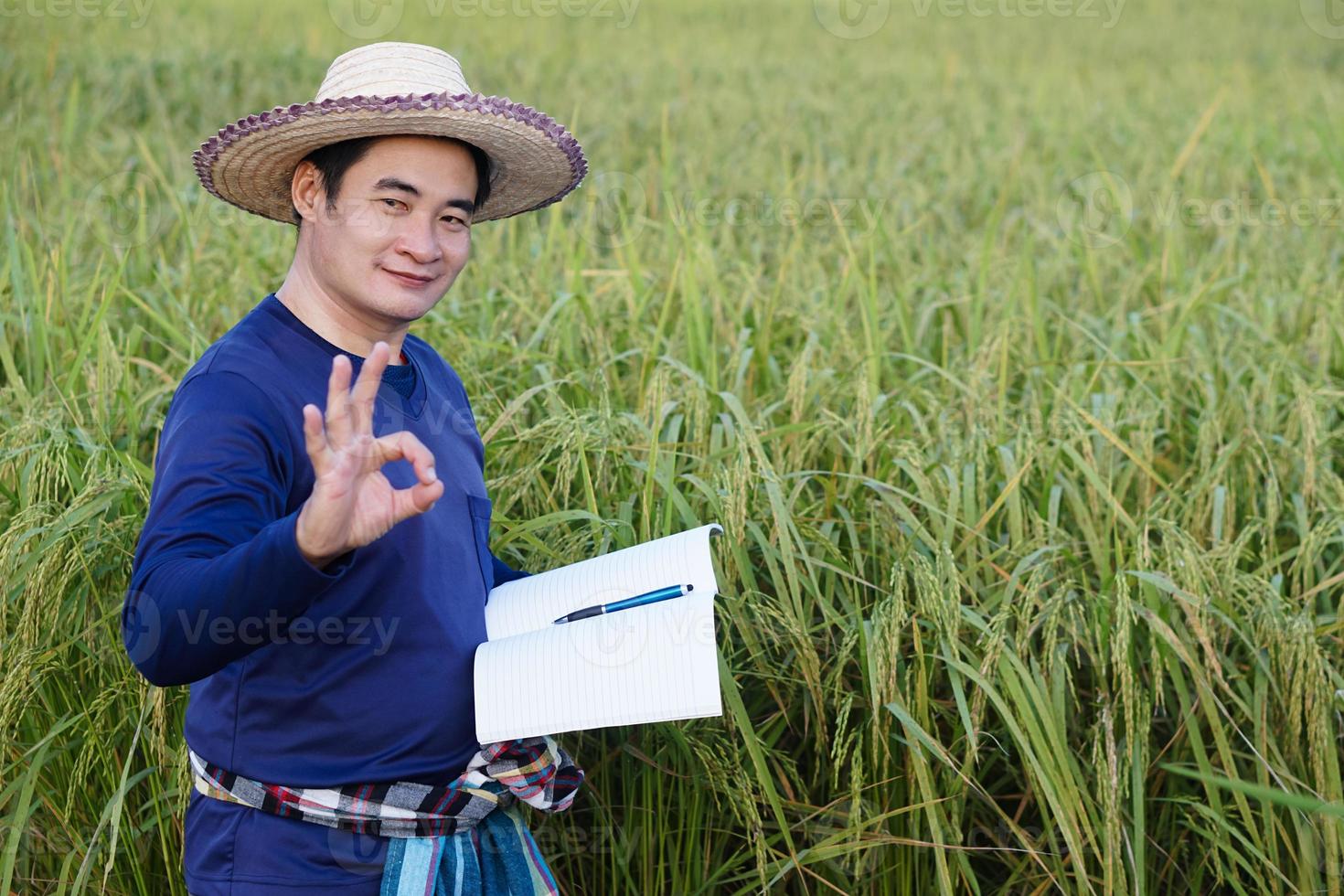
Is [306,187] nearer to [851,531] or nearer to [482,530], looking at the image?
[482,530]

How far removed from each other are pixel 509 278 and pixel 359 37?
5.19 m

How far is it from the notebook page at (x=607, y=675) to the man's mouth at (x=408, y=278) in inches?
16.5

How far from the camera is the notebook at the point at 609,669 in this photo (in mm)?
1237

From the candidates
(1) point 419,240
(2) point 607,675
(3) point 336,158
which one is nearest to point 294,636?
(2) point 607,675

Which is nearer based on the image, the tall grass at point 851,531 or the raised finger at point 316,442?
the raised finger at point 316,442

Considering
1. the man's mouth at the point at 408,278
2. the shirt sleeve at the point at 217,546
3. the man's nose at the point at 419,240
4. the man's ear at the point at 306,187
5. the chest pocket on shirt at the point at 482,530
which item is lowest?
the chest pocket on shirt at the point at 482,530

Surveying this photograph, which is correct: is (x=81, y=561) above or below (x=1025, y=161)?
below

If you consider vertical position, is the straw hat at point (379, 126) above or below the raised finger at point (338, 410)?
above

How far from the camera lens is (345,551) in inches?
41.9

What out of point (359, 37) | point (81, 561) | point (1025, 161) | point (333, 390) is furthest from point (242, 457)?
point (359, 37)

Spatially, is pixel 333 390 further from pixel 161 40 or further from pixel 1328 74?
pixel 1328 74

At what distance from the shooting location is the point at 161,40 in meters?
7.10

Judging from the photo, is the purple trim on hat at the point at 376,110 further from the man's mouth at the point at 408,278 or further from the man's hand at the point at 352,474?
the man's hand at the point at 352,474

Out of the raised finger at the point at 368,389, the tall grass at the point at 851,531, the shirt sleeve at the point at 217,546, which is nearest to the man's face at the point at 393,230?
the shirt sleeve at the point at 217,546
